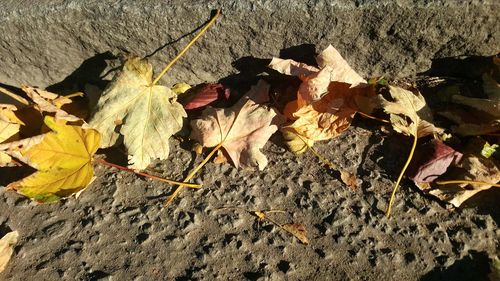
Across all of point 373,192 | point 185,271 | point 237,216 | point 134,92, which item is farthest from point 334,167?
point 134,92

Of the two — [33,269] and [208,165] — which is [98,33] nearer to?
[208,165]

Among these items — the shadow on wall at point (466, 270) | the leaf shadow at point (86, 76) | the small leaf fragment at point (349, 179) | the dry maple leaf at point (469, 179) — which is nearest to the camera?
the shadow on wall at point (466, 270)

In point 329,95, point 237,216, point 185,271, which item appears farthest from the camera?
point 329,95

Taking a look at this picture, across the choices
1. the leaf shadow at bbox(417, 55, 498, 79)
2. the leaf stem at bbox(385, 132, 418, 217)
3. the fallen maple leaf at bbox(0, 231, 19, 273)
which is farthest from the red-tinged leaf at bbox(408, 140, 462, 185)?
the fallen maple leaf at bbox(0, 231, 19, 273)

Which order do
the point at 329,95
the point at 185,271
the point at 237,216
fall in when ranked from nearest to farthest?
the point at 185,271 < the point at 237,216 < the point at 329,95

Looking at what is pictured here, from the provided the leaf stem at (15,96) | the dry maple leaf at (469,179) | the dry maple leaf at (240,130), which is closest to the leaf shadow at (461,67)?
the dry maple leaf at (469,179)

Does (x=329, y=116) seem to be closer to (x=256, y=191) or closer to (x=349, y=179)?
(x=349, y=179)

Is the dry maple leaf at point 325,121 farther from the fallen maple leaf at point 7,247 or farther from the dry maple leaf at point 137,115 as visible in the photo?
the fallen maple leaf at point 7,247
